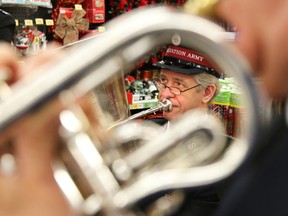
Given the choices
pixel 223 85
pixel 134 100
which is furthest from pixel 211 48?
pixel 134 100

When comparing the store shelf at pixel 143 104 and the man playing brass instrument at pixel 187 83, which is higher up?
the man playing brass instrument at pixel 187 83

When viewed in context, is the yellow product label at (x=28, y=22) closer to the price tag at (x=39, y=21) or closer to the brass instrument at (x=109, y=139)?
the price tag at (x=39, y=21)

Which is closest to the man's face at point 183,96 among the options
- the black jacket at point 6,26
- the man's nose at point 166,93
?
the man's nose at point 166,93

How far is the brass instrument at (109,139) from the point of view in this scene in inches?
13.8

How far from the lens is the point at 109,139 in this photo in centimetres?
48

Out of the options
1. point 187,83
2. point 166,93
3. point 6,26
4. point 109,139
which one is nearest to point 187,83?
point 187,83

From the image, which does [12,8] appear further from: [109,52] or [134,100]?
[109,52]

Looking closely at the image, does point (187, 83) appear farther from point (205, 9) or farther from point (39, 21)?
point (205, 9)

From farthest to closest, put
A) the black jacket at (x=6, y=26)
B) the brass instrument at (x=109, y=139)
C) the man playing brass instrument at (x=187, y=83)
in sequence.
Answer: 1. the black jacket at (x=6, y=26)
2. the man playing brass instrument at (x=187, y=83)
3. the brass instrument at (x=109, y=139)

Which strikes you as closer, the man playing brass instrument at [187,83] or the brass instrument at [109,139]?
the brass instrument at [109,139]

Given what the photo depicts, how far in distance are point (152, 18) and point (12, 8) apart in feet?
6.78

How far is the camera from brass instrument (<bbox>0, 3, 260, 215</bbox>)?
349mm

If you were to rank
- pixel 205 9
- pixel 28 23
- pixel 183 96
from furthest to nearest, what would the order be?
pixel 28 23 < pixel 183 96 < pixel 205 9

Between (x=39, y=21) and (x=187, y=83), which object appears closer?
(x=187, y=83)
